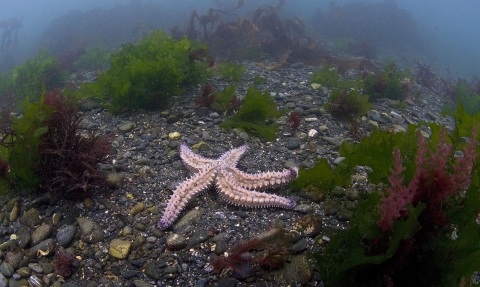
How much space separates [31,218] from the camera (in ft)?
13.5

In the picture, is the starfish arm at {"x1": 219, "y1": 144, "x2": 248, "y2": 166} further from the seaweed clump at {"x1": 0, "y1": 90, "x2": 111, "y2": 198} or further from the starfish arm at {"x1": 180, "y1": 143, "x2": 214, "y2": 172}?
the seaweed clump at {"x1": 0, "y1": 90, "x2": 111, "y2": 198}

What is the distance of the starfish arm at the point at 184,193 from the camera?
12.8ft

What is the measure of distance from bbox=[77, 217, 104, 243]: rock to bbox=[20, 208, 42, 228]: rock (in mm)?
569

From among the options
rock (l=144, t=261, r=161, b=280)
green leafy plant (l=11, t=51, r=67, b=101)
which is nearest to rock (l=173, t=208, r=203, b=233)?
rock (l=144, t=261, r=161, b=280)

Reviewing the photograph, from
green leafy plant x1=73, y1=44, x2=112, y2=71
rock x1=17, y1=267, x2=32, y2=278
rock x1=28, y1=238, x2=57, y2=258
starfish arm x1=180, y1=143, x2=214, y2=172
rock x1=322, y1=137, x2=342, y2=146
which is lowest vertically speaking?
green leafy plant x1=73, y1=44, x2=112, y2=71

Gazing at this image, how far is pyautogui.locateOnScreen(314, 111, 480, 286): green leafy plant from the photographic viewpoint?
7.87 feet

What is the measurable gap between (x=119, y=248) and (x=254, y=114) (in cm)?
399

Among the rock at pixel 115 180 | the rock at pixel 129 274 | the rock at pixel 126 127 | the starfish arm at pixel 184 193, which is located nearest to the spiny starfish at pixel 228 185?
the starfish arm at pixel 184 193

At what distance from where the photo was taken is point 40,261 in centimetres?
365

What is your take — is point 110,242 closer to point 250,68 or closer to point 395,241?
point 395,241

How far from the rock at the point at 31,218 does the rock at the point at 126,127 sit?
2.57 meters

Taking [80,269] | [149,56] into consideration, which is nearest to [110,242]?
[80,269]

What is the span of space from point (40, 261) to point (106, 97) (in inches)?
195

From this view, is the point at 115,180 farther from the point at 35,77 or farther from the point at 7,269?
the point at 35,77
